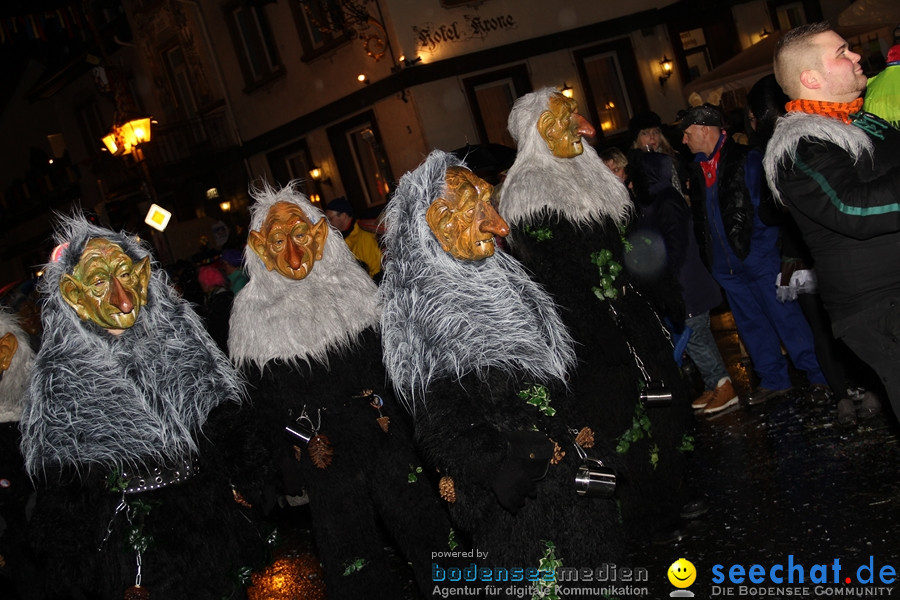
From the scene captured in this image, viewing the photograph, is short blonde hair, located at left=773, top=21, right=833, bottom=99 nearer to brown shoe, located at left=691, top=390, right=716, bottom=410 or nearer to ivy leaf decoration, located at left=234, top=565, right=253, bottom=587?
ivy leaf decoration, located at left=234, top=565, right=253, bottom=587

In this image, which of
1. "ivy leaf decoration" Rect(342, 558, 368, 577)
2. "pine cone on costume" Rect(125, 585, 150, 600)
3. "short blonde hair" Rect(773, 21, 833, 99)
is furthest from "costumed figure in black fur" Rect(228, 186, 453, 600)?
"short blonde hair" Rect(773, 21, 833, 99)

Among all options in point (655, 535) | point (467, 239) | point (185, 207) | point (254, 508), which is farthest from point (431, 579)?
point (185, 207)

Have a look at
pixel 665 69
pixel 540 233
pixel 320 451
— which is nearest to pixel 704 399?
pixel 540 233

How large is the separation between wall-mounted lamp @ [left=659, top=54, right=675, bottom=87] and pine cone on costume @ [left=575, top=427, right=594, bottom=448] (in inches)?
713

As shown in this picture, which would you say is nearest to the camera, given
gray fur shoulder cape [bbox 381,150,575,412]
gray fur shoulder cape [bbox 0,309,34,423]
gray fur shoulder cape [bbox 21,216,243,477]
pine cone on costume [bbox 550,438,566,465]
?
pine cone on costume [bbox 550,438,566,465]

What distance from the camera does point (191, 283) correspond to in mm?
10250

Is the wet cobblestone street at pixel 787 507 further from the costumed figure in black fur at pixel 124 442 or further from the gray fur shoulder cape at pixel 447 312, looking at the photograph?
the costumed figure in black fur at pixel 124 442

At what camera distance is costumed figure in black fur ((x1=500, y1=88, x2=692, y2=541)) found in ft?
15.1

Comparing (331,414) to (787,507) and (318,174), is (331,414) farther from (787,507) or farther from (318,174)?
(318,174)

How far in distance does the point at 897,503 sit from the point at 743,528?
2.56ft

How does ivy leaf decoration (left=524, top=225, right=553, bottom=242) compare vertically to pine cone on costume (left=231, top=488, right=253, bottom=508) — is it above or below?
above

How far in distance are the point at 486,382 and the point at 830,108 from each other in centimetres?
180

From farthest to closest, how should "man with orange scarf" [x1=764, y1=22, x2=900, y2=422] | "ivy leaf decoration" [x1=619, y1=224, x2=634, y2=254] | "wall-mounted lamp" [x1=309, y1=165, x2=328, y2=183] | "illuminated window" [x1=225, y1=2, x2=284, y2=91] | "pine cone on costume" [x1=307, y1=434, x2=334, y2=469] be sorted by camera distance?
"illuminated window" [x1=225, y1=2, x2=284, y2=91]
"wall-mounted lamp" [x1=309, y1=165, x2=328, y2=183]
"ivy leaf decoration" [x1=619, y1=224, x2=634, y2=254]
"pine cone on costume" [x1=307, y1=434, x2=334, y2=469]
"man with orange scarf" [x1=764, y1=22, x2=900, y2=422]

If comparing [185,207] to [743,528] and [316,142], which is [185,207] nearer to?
[316,142]
